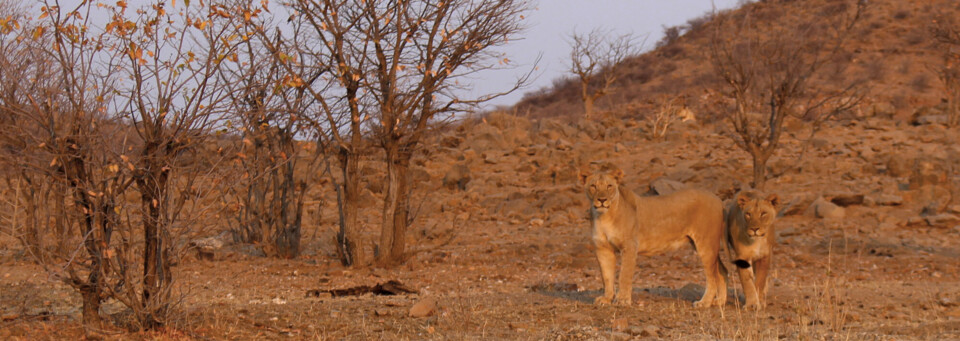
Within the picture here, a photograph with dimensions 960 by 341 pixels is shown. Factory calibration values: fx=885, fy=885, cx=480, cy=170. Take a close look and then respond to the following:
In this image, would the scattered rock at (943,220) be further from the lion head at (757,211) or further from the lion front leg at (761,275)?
the lion head at (757,211)

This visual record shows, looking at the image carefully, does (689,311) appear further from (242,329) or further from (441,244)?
(441,244)

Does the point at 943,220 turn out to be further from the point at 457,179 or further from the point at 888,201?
the point at 457,179

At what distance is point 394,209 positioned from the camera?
41.5 feet

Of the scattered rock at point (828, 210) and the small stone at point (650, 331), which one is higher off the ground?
the small stone at point (650, 331)

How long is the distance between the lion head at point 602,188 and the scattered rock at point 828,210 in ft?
36.4

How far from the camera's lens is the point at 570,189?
2231cm

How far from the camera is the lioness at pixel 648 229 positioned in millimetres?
7895

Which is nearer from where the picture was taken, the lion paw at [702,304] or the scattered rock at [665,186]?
the lion paw at [702,304]

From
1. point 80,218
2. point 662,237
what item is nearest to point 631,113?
point 662,237

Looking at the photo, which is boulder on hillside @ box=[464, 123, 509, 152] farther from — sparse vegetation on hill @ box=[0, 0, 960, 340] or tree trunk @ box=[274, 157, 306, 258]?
tree trunk @ box=[274, 157, 306, 258]

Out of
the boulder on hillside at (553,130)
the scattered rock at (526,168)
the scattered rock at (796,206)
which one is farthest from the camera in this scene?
the boulder on hillside at (553,130)

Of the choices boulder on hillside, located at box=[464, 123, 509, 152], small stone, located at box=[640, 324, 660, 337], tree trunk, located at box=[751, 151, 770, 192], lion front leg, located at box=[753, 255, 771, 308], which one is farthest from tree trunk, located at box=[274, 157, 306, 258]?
boulder on hillside, located at box=[464, 123, 509, 152]

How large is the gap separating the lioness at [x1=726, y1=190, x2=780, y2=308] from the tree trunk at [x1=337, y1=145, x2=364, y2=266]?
5.75 metres

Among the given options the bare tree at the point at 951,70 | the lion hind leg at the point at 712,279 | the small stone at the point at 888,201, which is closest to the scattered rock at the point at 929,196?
the small stone at the point at 888,201
